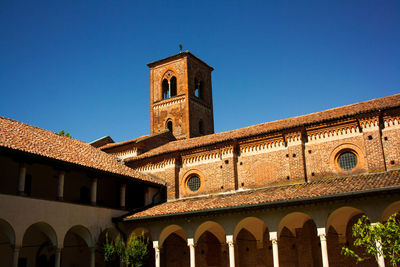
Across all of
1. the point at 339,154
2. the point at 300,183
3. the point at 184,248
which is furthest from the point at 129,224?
the point at 339,154

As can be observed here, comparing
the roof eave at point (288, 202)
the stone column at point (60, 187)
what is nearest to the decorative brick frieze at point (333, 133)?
the roof eave at point (288, 202)

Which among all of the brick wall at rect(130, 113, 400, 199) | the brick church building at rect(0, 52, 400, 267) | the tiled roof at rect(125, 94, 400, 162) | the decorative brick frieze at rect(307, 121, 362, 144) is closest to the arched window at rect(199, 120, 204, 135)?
the tiled roof at rect(125, 94, 400, 162)

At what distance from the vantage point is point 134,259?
1809 centimetres

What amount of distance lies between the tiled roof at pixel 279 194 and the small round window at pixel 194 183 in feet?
3.76

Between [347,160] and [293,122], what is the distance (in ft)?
11.6

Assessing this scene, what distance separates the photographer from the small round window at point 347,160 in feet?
61.3

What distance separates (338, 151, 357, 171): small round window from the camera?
1867 centimetres

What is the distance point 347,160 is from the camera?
1881cm

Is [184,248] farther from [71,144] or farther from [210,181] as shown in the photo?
[71,144]

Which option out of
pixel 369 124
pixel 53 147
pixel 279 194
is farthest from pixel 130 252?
pixel 369 124

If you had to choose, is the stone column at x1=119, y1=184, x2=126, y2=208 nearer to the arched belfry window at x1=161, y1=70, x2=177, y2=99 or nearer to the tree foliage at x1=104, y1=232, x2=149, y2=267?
the tree foliage at x1=104, y1=232, x2=149, y2=267

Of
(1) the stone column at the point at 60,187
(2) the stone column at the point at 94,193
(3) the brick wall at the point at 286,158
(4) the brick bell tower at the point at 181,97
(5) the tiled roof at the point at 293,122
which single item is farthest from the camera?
(4) the brick bell tower at the point at 181,97

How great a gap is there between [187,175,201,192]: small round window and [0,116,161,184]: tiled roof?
1643 mm

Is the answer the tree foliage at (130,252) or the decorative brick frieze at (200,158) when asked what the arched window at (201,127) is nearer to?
the decorative brick frieze at (200,158)
